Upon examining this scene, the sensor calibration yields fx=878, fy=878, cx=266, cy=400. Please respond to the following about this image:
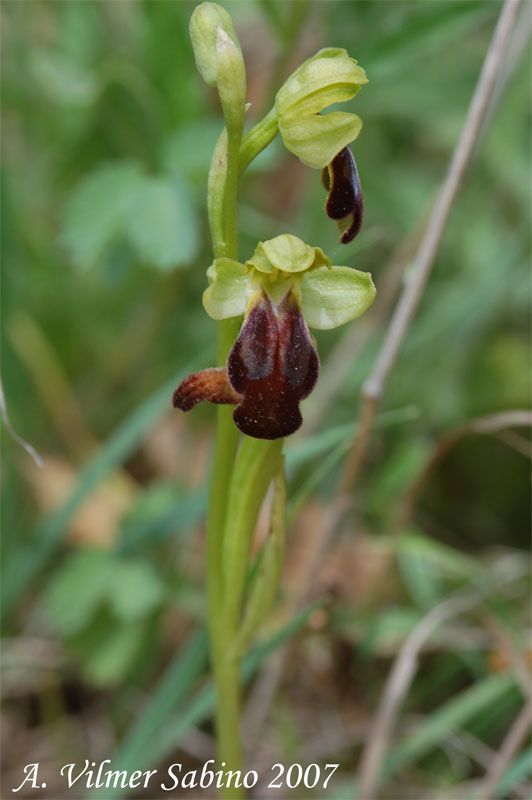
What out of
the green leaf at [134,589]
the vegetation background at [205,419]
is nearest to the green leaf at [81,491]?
the vegetation background at [205,419]

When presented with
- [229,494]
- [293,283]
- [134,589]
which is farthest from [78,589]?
[293,283]

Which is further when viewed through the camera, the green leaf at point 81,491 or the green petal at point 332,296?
the green leaf at point 81,491

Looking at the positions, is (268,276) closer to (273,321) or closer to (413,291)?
(273,321)

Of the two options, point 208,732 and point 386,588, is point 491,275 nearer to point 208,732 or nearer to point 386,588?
point 386,588

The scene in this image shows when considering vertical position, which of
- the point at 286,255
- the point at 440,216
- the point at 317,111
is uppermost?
the point at 440,216

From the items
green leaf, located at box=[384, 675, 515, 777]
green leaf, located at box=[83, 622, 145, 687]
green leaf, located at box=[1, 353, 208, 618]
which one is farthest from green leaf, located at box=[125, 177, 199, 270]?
A: green leaf, located at box=[384, 675, 515, 777]

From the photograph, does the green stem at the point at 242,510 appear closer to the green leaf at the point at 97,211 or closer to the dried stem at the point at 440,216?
the dried stem at the point at 440,216
